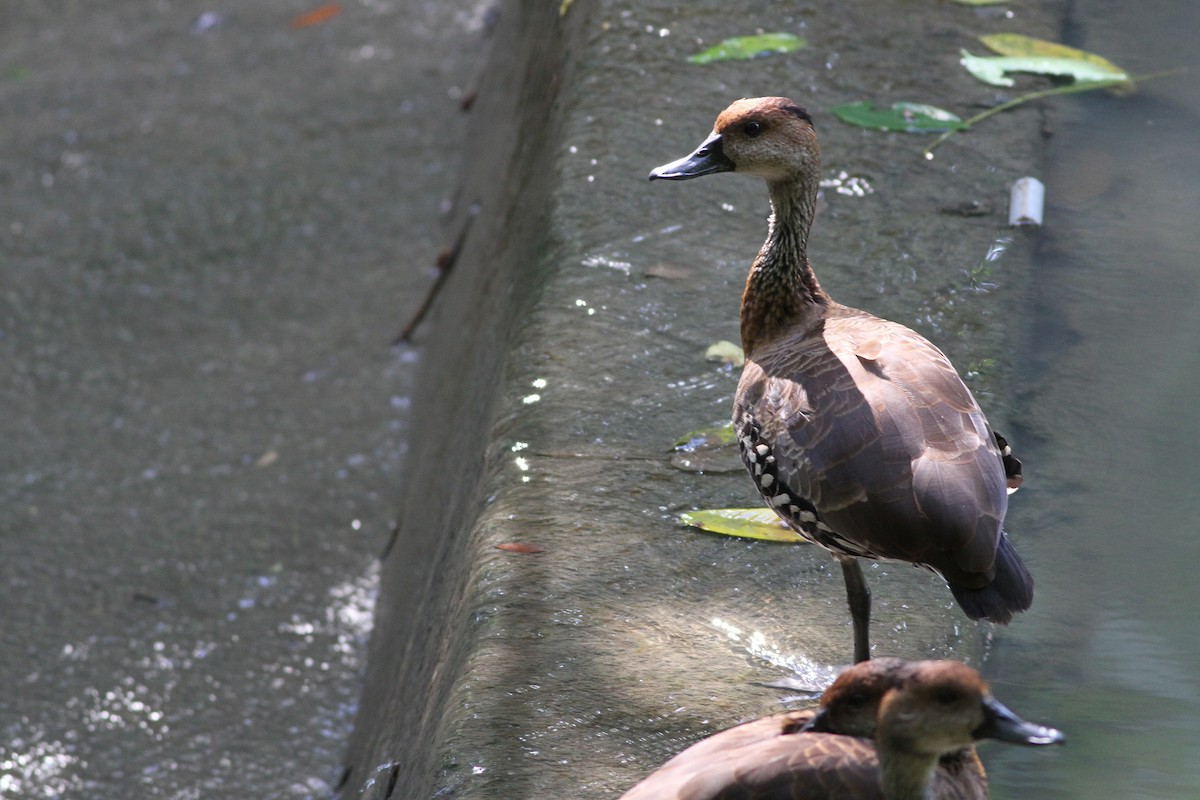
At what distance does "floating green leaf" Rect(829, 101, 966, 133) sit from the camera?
440cm

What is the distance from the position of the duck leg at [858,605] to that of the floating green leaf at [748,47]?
2.49 m

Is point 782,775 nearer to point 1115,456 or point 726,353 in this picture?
point 1115,456

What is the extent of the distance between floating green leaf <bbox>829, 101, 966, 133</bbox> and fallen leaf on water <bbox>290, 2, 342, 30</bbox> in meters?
4.16

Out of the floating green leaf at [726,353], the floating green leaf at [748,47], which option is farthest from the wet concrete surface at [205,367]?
the floating green leaf at [748,47]

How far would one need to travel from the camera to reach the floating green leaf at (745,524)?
10.0 ft

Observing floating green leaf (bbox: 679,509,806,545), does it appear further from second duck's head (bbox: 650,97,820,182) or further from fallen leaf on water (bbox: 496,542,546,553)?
second duck's head (bbox: 650,97,820,182)

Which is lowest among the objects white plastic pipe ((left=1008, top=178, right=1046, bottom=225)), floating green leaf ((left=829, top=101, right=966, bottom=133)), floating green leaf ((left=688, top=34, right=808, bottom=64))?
white plastic pipe ((left=1008, top=178, right=1046, bottom=225))

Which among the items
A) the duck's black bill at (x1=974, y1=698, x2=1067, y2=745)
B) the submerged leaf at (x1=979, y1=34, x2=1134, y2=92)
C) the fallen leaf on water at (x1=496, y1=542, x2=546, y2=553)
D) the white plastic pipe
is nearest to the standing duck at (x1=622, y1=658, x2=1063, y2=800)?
the duck's black bill at (x1=974, y1=698, x2=1067, y2=745)

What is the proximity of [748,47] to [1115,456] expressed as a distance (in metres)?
2.10

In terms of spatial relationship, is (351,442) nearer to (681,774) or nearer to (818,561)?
(818,561)

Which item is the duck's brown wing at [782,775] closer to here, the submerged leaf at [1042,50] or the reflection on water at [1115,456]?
the reflection on water at [1115,456]

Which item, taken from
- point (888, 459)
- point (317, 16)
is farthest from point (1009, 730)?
point (317, 16)

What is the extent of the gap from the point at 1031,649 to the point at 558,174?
2.12 metres

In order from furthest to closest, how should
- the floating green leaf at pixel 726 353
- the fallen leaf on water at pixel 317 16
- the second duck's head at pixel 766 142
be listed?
1. the fallen leaf on water at pixel 317 16
2. the floating green leaf at pixel 726 353
3. the second duck's head at pixel 766 142
